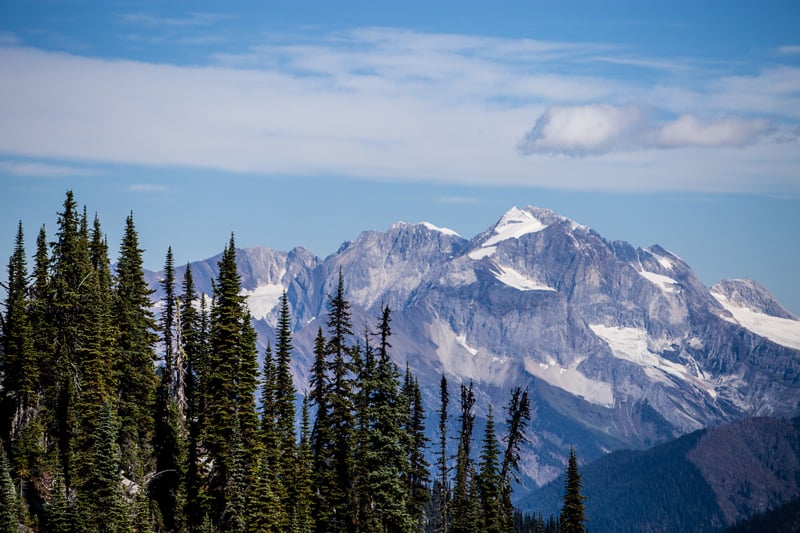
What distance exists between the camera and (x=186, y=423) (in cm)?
8000

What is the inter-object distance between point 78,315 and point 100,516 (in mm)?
18573

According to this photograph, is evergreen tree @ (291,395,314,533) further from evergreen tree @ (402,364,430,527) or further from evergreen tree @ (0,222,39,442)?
→ evergreen tree @ (0,222,39,442)

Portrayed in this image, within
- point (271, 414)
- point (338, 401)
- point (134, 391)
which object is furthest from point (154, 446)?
point (338, 401)

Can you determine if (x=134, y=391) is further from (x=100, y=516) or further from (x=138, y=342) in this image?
(x=100, y=516)

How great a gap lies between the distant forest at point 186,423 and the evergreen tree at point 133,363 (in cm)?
16

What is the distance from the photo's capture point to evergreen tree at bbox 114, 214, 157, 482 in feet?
269

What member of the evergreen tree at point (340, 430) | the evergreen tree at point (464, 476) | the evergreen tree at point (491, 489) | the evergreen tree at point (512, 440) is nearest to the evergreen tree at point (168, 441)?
the evergreen tree at point (340, 430)

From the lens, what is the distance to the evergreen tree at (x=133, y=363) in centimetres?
8206

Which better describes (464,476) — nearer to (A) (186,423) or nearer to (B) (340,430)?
(B) (340,430)

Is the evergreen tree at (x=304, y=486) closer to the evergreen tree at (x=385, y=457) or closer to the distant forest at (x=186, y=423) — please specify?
the distant forest at (x=186, y=423)

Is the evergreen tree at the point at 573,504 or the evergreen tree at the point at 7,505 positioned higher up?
the evergreen tree at the point at 7,505

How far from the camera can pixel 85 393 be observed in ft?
258

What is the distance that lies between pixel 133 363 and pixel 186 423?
35.9 feet

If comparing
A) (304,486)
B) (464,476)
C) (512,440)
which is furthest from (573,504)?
(304,486)
